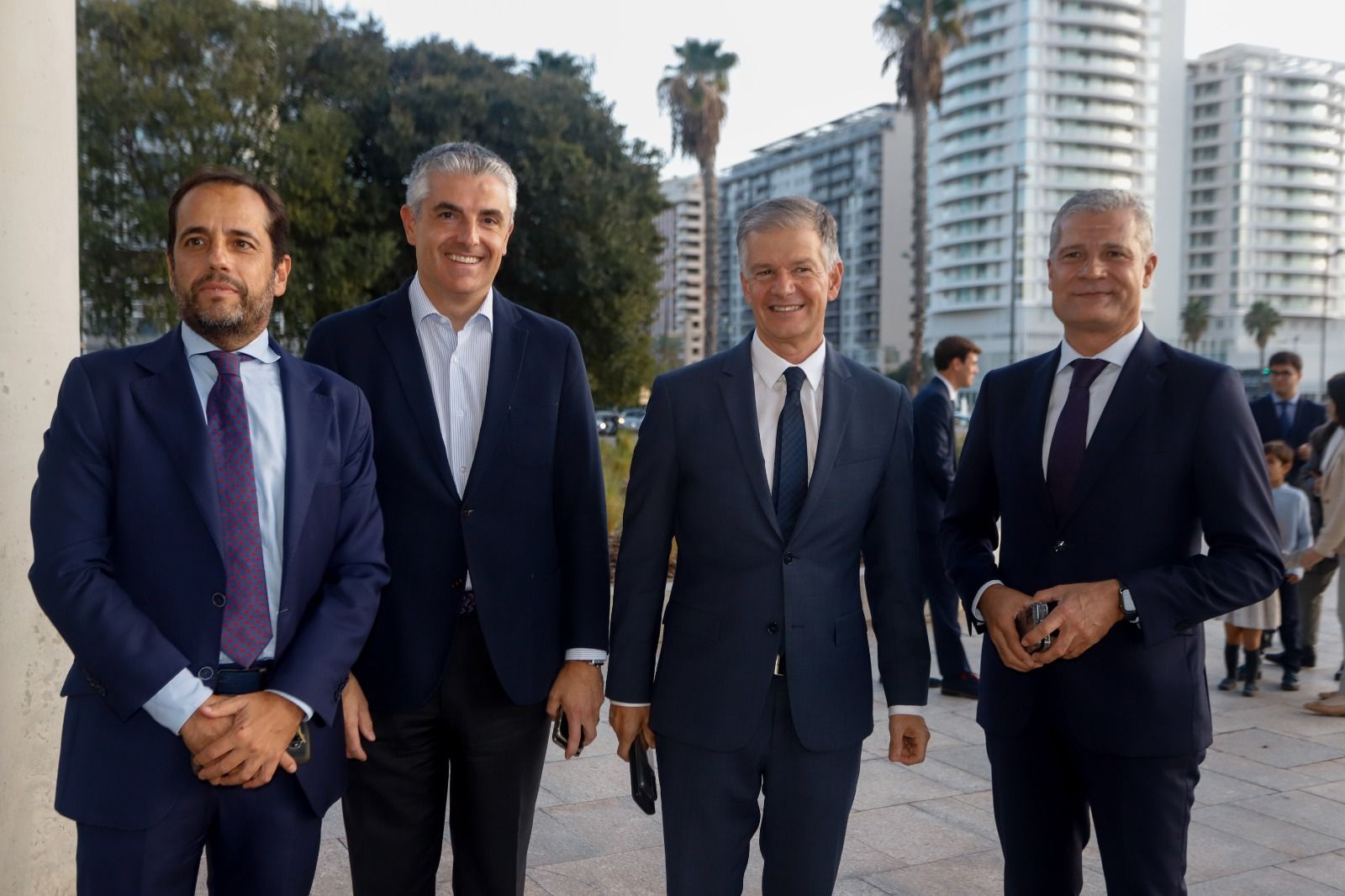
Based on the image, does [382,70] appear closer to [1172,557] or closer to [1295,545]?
[1295,545]

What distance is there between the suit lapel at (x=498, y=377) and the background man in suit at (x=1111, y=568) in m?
1.21

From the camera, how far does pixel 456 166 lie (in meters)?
2.65

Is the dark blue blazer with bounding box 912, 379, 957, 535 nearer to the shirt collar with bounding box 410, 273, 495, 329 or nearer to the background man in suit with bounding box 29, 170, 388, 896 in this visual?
the shirt collar with bounding box 410, 273, 495, 329

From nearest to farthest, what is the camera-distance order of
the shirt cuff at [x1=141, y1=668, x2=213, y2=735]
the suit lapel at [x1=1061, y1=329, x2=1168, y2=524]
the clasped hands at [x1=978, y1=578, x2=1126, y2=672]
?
the shirt cuff at [x1=141, y1=668, x2=213, y2=735] → the clasped hands at [x1=978, y1=578, x2=1126, y2=672] → the suit lapel at [x1=1061, y1=329, x2=1168, y2=524]

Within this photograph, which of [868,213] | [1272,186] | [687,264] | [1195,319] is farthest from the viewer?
[687,264]

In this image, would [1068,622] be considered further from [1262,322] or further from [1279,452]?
[1262,322]

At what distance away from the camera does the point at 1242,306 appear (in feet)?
320

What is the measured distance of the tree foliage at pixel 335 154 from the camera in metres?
17.3

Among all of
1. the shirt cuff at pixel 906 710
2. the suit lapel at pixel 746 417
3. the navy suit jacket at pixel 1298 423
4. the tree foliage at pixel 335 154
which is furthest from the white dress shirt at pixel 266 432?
the tree foliage at pixel 335 154

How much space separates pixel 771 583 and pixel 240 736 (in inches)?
45.2

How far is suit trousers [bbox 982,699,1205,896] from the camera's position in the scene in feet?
7.73

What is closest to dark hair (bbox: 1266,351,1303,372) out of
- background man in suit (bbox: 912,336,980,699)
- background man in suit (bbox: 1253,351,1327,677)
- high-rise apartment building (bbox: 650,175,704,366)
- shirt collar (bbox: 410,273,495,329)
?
background man in suit (bbox: 1253,351,1327,677)

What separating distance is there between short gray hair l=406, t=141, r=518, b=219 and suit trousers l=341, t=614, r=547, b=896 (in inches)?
42.0

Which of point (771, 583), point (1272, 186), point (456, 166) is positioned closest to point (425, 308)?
point (456, 166)
